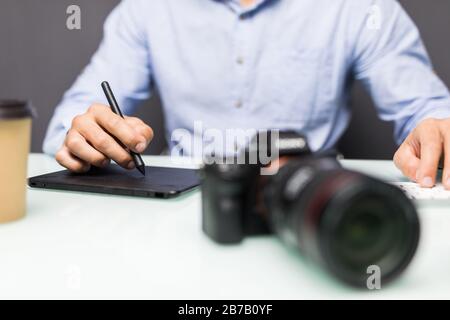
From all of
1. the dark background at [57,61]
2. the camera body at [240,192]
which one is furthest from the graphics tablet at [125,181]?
the dark background at [57,61]

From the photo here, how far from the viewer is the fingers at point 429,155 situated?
56cm

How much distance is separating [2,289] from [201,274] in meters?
0.12

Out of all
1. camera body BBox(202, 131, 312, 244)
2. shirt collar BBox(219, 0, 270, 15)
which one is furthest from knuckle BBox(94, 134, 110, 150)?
shirt collar BBox(219, 0, 270, 15)

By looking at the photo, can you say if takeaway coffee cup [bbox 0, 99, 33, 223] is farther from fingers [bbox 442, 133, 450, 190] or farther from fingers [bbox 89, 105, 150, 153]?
fingers [bbox 442, 133, 450, 190]

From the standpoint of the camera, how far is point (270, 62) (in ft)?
3.54

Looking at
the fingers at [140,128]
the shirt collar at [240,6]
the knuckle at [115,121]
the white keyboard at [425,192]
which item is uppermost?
the shirt collar at [240,6]

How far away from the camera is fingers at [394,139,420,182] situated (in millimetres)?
610

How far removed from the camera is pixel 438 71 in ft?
4.33

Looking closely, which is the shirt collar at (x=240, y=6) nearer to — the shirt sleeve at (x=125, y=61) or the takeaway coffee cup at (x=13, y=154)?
the shirt sleeve at (x=125, y=61)

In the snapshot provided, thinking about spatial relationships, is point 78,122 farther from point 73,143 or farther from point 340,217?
point 340,217

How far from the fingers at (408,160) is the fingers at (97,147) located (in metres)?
0.33

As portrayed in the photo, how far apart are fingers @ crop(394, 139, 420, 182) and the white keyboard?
0.04 m

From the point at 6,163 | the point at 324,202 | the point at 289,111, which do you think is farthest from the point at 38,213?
the point at 289,111
